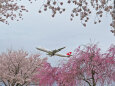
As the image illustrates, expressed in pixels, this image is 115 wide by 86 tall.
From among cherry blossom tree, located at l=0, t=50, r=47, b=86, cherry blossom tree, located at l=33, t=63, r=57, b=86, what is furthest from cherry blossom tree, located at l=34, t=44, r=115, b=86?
cherry blossom tree, located at l=0, t=50, r=47, b=86

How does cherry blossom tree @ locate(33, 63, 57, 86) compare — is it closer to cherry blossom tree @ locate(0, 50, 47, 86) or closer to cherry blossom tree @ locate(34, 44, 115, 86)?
cherry blossom tree @ locate(34, 44, 115, 86)

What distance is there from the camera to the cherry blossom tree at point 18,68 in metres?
30.7

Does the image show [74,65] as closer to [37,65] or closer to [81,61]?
[81,61]

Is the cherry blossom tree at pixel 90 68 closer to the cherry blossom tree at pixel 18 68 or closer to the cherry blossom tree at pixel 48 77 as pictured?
the cherry blossom tree at pixel 48 77

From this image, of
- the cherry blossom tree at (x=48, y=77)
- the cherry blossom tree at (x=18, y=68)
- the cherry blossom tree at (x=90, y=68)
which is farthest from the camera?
the cherry blossom tree at (x=18, y=68)

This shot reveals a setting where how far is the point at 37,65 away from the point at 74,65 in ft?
59.2

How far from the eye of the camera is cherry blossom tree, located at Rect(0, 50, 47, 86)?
3072 centimetres

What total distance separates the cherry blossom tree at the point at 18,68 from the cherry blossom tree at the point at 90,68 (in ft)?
50.9

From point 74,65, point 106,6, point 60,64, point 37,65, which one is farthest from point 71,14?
point 37,65

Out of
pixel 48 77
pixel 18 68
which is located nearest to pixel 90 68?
pixel 48 77

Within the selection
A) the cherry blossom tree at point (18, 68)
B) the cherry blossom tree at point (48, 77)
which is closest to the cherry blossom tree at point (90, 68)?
the cherry blossom tree at point (48, 77)

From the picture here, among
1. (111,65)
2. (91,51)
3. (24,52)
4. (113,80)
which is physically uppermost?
(24,52)

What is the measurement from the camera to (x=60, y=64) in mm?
17469

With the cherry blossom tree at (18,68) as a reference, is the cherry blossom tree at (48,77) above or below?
below
